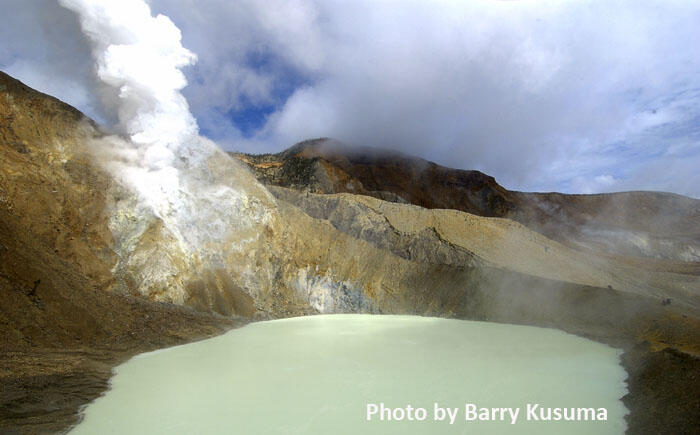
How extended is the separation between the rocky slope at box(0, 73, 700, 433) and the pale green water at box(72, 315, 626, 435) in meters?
1.19

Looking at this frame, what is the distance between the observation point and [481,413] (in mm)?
8539

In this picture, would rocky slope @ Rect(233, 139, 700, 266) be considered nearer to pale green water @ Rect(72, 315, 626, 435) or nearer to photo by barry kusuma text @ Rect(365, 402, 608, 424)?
pale green water @ Rect(72, 315, 626, 435)

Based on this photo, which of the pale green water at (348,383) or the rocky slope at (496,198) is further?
the rocky slope at (496,198)

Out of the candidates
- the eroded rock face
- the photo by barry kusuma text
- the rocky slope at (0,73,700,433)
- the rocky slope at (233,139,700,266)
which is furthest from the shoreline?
the rocky slope at (233,139,700,266)

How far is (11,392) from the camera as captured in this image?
9.31 m

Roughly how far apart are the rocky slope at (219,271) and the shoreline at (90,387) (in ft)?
0.20

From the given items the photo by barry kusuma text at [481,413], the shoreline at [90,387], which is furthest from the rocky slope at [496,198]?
the photo by barry kusuma text at [481,413]

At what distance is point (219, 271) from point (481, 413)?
727 inches

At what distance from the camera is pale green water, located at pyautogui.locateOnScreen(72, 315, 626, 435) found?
8.06m

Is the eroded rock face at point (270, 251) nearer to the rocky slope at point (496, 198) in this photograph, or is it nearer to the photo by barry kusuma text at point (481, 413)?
the photo by barry kusuma text at point (481, 413)

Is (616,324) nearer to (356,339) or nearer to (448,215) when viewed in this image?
(356,339)

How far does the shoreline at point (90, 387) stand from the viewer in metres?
8.02

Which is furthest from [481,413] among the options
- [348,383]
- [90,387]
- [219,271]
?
[219,271]

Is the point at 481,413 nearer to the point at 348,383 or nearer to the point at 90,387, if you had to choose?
the point at 348,383
